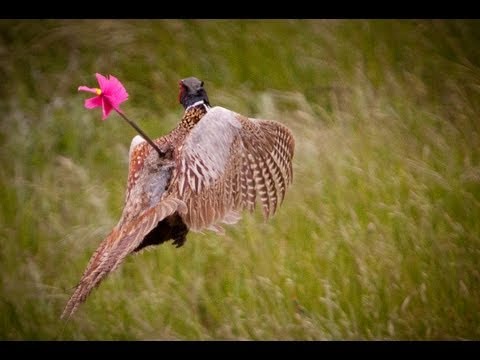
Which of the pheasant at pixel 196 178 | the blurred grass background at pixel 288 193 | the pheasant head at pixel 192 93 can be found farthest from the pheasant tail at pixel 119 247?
the blurred grass background at pixel 288 193

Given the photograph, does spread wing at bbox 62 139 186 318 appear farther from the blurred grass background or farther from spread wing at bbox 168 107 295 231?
the blurred grass background

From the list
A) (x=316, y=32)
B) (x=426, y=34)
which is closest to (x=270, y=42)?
(x=316, y=32)

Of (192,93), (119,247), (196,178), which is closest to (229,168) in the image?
(196,178)

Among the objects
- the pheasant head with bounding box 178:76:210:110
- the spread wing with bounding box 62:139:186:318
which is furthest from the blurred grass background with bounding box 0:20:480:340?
the pheasant head with bounding box 178:76:210:110

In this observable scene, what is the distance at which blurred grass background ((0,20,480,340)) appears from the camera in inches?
132

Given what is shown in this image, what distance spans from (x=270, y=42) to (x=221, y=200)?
1.07m

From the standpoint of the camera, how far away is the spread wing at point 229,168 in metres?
3.00

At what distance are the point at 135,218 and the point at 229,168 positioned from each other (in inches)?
15.1

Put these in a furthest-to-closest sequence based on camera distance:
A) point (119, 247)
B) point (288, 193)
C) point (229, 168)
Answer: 1. point (288, 193)
2. point (229, 168)
3. point (119, 247)

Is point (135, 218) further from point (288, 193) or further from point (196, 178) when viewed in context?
point (288, 193)

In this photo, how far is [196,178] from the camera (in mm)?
3004

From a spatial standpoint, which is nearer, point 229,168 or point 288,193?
point 229,168

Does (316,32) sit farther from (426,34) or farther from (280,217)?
(280,217)

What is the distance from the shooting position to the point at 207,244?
3480 millimetres
